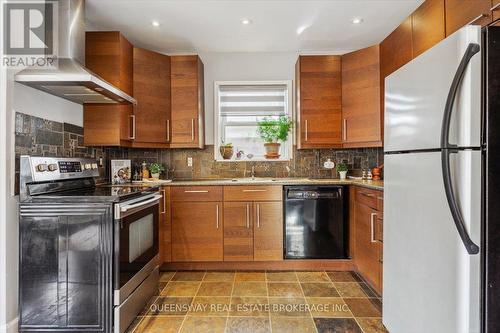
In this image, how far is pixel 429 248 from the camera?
4.35 ft

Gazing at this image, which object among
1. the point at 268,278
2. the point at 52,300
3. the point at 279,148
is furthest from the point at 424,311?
the point at 279,148

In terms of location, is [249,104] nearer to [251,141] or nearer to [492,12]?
[251,141]

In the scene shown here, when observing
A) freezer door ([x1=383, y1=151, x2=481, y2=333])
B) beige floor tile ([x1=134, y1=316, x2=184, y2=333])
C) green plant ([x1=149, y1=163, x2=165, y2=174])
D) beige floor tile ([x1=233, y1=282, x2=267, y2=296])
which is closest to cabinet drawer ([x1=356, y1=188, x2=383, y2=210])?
freezer door ([x1=383, y1=151, x2=481, y2=333])

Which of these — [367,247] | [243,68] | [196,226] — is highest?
[243,68]

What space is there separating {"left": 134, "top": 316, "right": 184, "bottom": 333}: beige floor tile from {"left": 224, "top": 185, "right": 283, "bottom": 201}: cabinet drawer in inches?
48.8

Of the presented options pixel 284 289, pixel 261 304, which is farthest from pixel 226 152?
pixel 261 304

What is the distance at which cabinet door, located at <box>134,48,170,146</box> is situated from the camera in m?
2.96

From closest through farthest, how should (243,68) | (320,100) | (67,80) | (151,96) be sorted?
1. (67,80)
2. (151,96)
3. (320,100)
4. (243,68)

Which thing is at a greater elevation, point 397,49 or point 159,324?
point 397,49

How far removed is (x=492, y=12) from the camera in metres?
1.52

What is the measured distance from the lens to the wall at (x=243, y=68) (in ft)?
11.6

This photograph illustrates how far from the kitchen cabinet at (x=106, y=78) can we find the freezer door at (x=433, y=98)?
2.39 metres

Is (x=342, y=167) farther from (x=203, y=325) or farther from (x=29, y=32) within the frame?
(x=29, y=32)

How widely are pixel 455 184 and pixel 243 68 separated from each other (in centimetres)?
288
